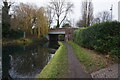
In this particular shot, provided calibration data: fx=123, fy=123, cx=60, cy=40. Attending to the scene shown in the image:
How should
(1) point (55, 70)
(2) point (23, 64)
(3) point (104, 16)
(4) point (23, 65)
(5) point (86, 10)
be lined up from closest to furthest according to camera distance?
(1) point (55, 70)
(4) point (23, 65)
(2) point (23, 64)
(5) point (86, 10)
(3) point (104, 16)

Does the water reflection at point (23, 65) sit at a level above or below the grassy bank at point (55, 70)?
below

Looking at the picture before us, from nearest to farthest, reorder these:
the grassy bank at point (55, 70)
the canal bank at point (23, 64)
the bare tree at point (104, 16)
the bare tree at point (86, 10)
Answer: the grassy bank at point (55, 70) < the canal bank at point (23, 64) < the bare tree at point (86, 10) < the bare tree at point (104, 16)

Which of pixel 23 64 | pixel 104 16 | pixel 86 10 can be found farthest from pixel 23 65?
pixel 104 16

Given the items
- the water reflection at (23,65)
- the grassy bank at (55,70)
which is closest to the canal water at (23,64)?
the water reflection at (23,65)

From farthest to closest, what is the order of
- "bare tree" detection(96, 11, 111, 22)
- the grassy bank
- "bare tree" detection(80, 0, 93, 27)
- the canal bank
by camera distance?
"bare tree" detection(96, 11, 111, 22)
"bare tree" detection(80, 0, 93, 27)
the canal bank
the grassy bank

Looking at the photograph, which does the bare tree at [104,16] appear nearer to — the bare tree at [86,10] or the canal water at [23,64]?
the bare tree at [86,10]

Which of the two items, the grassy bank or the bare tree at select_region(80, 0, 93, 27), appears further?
the bare tree at select_region(80, 0, 93, 27)

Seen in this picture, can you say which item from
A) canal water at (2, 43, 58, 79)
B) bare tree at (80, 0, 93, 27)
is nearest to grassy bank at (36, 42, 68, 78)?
canal water at (2, 43, 58, 79)

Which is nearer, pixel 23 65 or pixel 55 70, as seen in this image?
pixel 55 70

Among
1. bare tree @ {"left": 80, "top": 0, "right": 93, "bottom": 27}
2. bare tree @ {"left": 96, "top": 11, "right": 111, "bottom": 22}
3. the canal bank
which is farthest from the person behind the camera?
bare tree @ {"left": 96, "top": 11, "right": 111, "bottom": 22}

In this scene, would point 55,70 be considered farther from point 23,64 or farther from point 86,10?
point 86,10

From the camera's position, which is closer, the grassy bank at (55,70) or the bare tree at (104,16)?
the grassy bank at (55,70)

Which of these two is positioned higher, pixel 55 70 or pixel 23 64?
pixel 55 70

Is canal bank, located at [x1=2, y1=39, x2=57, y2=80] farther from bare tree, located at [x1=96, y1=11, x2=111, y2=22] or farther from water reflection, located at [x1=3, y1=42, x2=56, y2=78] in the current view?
bare tree, located at [x1=96, y1=11, x2=111, y2=22]
